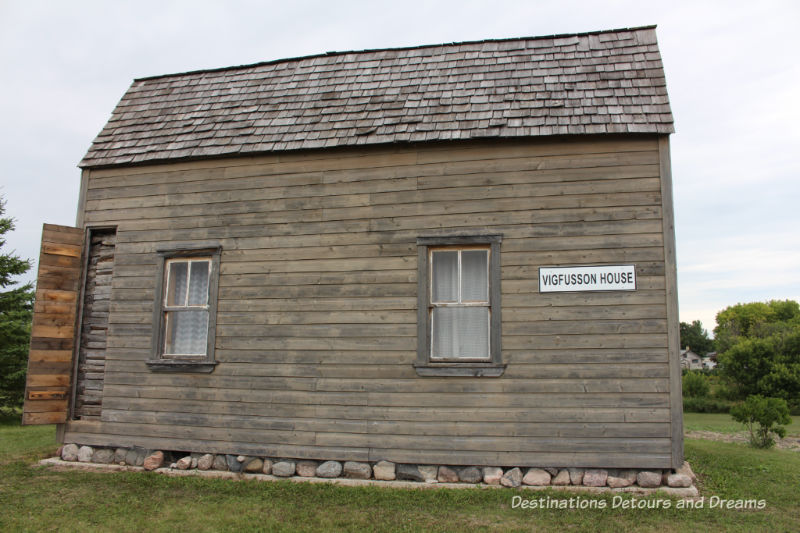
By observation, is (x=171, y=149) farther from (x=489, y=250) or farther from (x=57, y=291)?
(x=489, y=250)

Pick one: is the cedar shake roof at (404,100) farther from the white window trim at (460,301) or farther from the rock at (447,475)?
the rock at (447,475)

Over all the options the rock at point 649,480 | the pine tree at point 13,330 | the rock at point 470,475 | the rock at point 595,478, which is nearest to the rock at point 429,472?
the rock at point 470,475

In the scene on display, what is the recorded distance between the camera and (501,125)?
7121mm

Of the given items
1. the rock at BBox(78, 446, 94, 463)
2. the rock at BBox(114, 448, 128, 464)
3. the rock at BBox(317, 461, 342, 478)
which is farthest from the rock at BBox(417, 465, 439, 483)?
the rock at BBox(78, 446, 94, 463)

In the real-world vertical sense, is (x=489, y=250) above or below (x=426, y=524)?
above

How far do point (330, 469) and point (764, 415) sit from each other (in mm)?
7811

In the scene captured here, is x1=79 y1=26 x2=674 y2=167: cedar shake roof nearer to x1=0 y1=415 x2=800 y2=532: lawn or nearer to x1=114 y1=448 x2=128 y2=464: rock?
x1=114 y1=448 x2=128 y2=464: rock

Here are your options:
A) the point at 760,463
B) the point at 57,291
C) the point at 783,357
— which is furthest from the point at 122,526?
the point at 783,357

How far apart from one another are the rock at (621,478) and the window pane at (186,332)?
5594 millimetres

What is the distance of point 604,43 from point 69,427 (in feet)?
31.8

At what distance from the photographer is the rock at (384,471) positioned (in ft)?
22.0

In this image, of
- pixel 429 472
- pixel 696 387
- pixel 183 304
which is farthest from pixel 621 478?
pixel 696 387

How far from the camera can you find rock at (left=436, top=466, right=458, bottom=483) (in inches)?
259

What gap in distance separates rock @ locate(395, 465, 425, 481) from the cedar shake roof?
4.23 m
